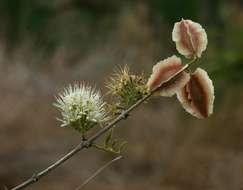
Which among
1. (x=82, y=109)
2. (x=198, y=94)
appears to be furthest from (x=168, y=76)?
(x=82, y=109)

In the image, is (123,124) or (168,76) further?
(123,124)

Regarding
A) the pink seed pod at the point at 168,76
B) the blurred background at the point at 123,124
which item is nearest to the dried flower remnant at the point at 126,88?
the pink seed pod at the point at 168,76

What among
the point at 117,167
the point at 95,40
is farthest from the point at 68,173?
the point at 95,40

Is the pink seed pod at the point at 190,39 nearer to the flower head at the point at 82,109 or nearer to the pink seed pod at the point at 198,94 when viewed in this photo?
the pink seed pod at the point at 198,94

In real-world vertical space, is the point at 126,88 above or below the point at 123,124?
below

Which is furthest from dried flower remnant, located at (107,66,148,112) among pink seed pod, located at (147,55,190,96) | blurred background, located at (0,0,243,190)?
blurred background, located at (0,0,243,190)

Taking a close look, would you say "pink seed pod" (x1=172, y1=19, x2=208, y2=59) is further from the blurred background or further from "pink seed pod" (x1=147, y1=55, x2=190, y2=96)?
the blurred background

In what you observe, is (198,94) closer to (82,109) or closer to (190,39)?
(190,39)

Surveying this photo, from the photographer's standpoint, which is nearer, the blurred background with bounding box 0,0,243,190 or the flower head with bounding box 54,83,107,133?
the flower head with bounding box 54,83,107,133
